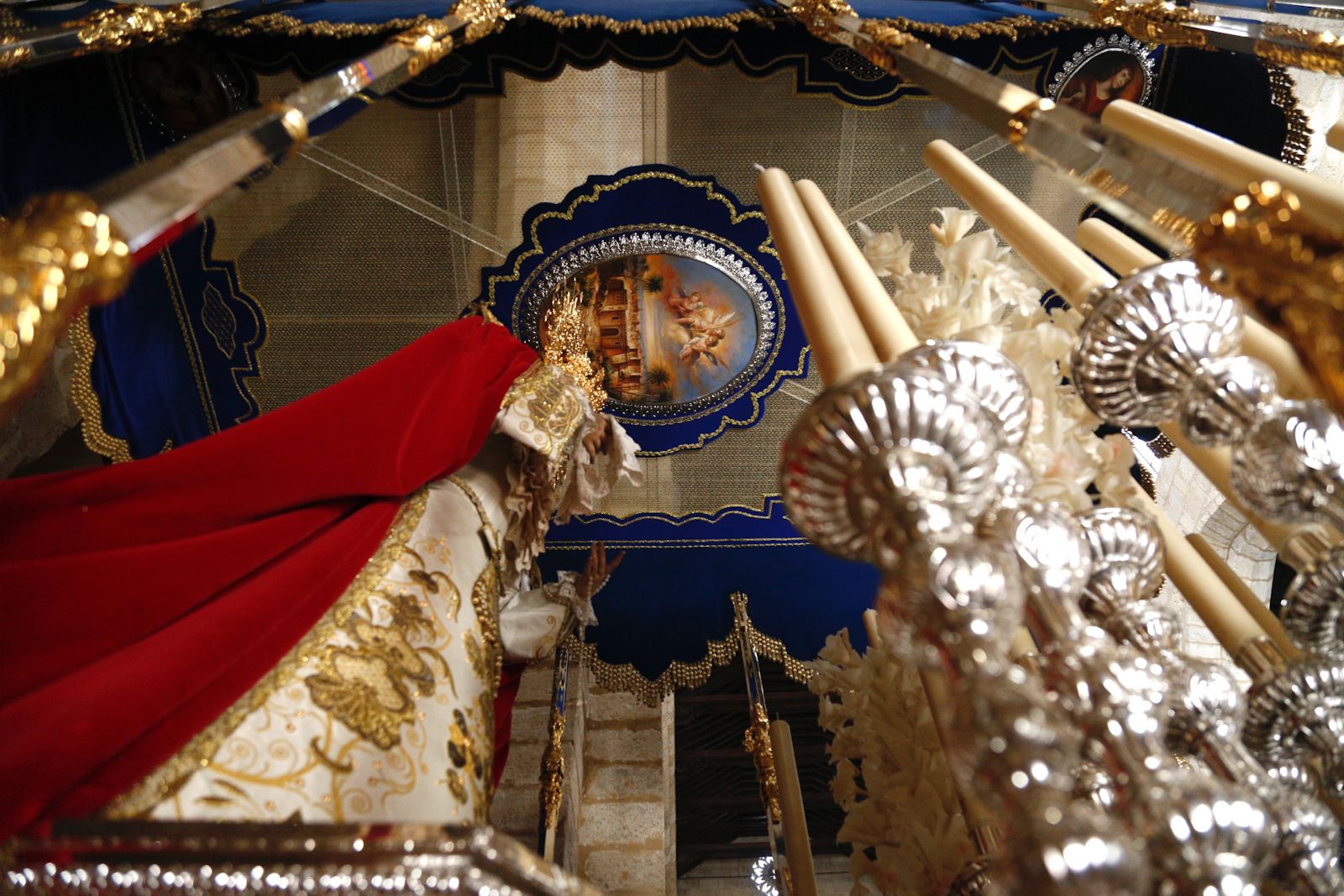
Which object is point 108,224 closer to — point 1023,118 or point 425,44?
point 1023,118

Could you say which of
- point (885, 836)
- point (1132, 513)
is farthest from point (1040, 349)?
point (885, 836)

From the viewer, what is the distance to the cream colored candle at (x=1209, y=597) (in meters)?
0.93

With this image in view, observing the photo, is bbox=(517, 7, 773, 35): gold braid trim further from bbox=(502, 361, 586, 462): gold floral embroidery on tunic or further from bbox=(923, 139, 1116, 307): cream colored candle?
bbox=(923, 139, 1116, 307): cream colored candle

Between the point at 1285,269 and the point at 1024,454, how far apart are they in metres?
0.55

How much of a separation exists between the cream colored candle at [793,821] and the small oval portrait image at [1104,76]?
Answer: 7.83 ft

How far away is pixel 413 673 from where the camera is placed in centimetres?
134

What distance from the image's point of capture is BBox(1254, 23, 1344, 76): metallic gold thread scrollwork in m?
1.53

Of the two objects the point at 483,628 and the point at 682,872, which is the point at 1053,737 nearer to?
the point at 483,628

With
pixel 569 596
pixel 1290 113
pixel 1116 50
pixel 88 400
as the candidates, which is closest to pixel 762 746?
pixel 569 596

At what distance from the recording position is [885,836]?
1194mm

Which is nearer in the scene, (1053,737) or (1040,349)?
(1053,737)

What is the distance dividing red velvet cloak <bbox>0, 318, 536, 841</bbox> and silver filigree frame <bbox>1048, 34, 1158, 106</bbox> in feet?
7.60

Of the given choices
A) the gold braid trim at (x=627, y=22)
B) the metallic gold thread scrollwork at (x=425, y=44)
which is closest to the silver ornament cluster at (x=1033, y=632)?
the metallic gold thread scrollwork at (x=425, y=44)

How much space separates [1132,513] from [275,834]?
0.80 meters
